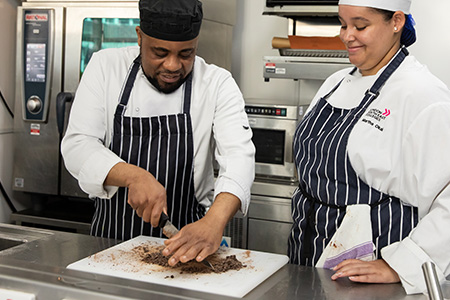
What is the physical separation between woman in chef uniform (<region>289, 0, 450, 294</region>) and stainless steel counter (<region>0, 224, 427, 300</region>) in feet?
0.22

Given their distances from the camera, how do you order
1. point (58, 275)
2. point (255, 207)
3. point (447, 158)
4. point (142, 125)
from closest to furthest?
point (58, 275)
point (447, 158)
point (142, 125)
point (255, 207)

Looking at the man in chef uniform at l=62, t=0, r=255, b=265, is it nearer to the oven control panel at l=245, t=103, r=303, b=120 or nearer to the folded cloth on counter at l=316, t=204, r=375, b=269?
the folded cloth on counter at l=316, t=204, r=375, b=269

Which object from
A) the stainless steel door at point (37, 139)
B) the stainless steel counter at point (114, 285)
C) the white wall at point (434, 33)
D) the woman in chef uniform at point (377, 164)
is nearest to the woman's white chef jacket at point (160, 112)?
the woman in chef uniform at point (377, 164)

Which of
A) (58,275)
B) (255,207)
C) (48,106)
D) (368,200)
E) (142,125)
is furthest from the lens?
(48,106)

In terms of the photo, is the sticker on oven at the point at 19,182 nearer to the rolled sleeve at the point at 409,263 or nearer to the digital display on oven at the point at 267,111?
the digital display on oven at the point at 267,111

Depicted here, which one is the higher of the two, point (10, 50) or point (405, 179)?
point (10, 50)

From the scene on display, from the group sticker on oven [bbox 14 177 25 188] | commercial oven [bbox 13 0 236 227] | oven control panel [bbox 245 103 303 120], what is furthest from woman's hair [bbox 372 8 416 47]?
sticker on oven [bbox 14 177 25 188]

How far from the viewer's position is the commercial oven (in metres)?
3.45

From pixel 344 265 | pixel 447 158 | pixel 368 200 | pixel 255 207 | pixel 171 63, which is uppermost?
pixel 171 63

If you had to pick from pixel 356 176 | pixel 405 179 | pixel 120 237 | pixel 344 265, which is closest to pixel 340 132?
pixel 356 176

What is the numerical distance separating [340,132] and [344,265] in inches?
19.8

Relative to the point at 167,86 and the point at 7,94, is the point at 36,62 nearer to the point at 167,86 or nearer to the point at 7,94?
the point at 7,94

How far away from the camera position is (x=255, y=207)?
10.9 ft

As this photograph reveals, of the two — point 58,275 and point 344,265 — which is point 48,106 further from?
point 344,265
